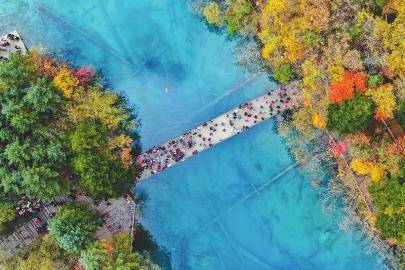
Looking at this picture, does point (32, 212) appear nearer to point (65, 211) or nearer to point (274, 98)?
point (65, 211)

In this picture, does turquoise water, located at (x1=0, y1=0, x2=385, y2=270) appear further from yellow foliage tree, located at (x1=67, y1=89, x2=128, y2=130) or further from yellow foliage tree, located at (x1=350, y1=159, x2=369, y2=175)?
yellow foliage tree, located at (x1=350, y1=159, x2=369, y2=175)

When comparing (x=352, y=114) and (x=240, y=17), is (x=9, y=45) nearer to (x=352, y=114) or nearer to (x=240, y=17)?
(x=240, y=17)

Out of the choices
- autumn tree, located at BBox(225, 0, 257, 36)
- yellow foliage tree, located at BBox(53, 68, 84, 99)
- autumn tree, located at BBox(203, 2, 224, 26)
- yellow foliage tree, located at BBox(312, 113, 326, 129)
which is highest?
yellow foliage tree, located at BBox(53, 68, 84, 99)

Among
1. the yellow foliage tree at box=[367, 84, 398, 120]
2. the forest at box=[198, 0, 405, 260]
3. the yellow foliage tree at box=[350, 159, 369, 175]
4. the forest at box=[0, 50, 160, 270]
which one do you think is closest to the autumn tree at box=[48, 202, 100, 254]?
the forest at box=[0, 50, 160, 270]

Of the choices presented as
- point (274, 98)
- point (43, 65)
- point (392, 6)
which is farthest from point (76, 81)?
point (392, 6)

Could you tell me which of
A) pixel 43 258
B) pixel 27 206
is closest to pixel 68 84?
pixel 27 206

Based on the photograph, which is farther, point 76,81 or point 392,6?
point 76,81
